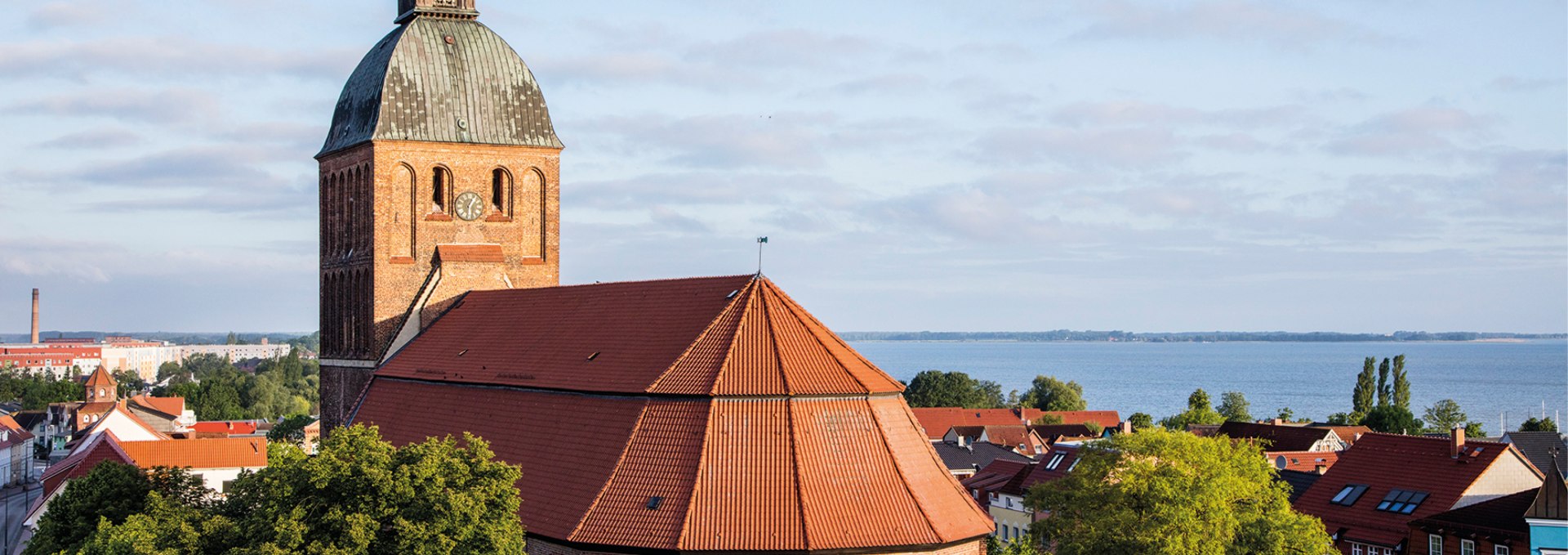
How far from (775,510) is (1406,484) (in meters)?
28.5

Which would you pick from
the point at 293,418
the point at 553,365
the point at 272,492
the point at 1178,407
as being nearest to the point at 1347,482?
the point at 553,365

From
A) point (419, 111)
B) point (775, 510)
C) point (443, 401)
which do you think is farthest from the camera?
point (419, 111)

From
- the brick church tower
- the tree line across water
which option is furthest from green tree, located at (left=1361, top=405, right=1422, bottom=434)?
the brick church tower

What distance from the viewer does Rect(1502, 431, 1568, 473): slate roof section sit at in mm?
74062

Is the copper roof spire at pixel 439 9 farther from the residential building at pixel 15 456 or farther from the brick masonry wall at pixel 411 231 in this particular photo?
the residential building at pixel 15 456

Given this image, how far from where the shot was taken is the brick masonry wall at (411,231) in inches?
1783

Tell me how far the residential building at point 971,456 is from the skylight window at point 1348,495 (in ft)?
76.3

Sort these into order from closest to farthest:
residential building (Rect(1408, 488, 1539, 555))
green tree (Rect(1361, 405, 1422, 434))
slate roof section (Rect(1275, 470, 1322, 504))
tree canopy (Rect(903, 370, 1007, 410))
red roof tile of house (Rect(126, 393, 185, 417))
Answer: residential building (Rect(1408, 488, 1539, 555))
slate roof section (Rect(1275, 470, 1322, 504))
green tree (Rect(1361, 405, 1422, 434))
red roof tile of house (Rect(126, 393, 185, 417))
tree canopy (Rect(903, 370, 1007, 410))

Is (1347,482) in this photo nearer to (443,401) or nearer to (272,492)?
(443,401)

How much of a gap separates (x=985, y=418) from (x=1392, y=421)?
27.8m

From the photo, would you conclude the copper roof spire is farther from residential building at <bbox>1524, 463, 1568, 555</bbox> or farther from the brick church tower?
residential building at <bbox>1524, 463, 1568, 555</bbox>

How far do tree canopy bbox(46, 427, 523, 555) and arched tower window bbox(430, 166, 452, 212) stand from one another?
18.0 meters

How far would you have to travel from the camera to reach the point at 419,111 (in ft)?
150

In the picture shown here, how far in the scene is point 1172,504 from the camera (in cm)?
3731
